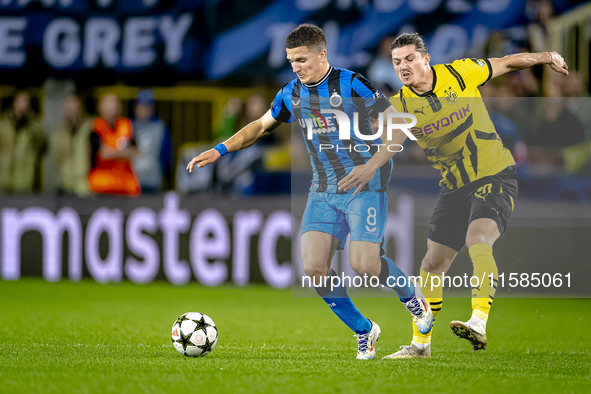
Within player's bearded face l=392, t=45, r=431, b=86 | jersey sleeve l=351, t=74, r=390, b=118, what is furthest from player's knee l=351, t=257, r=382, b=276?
player's bearded face l=392, t=45, r=431, b=86

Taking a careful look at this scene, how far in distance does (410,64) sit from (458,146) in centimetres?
69

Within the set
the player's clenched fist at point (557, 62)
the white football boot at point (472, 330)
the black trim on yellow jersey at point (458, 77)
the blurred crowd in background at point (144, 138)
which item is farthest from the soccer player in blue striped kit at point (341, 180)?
the blurred crowd in background at point (144, 138)

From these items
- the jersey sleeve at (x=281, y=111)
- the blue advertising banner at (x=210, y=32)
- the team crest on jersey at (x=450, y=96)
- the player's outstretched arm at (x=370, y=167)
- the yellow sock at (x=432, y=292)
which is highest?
the blue advertising banner at (x=210, y=32)

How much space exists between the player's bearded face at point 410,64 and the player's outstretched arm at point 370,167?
1.28ft

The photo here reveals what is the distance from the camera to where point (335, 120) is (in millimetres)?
5488

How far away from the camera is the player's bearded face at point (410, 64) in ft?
17.8

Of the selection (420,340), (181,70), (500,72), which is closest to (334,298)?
(420,340)

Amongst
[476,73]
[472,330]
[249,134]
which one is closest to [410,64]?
[476,73]

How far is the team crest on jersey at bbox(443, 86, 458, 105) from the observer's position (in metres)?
5.50

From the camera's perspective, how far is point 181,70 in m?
10.4

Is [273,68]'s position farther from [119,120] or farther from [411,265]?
[411,265]

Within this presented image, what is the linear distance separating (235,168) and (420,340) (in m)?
4.80

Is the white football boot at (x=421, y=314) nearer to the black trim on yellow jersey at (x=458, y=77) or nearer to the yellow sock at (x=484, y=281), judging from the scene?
the yellow sock at (x=484, y=281)

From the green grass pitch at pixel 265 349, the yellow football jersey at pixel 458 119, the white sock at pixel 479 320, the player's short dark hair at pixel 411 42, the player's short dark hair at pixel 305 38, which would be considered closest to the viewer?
the green grass pitch at pixel 265 349
